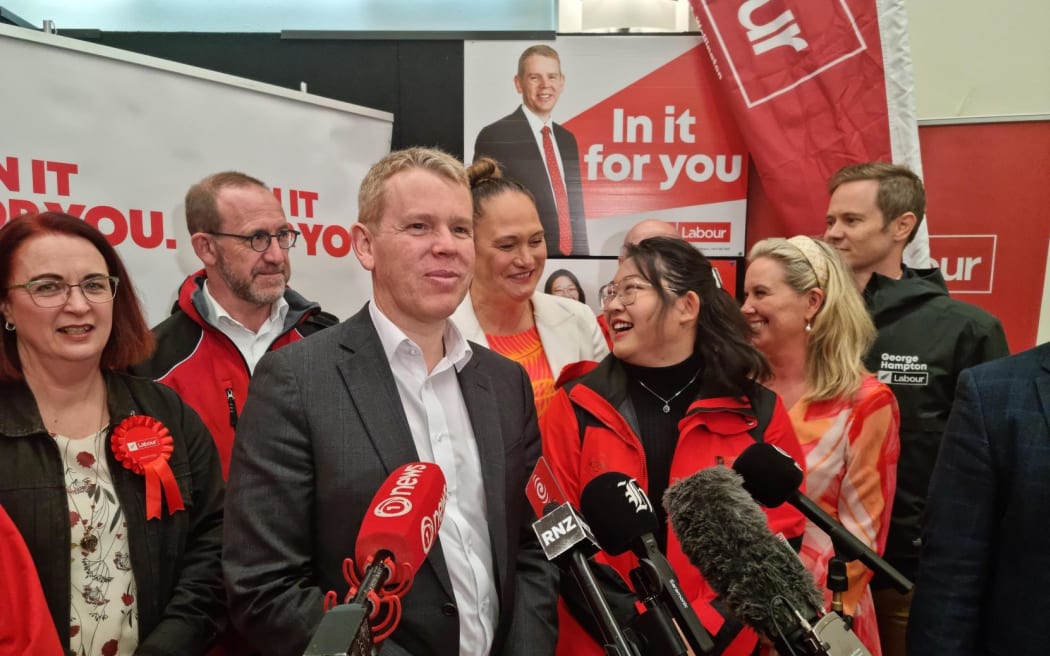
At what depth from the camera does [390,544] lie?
0.92 meters

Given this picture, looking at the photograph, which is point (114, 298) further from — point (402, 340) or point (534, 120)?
point (534, 120)

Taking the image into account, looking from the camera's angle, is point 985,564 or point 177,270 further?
point 177,270

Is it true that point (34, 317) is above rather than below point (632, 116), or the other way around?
below

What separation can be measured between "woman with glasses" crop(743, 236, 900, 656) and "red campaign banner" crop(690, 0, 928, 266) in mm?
1246

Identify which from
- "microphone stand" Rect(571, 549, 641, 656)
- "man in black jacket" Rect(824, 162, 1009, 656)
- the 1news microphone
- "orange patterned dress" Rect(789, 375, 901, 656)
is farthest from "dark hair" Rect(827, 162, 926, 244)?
"microphone stand" Rect(571, 549, 641, 656)

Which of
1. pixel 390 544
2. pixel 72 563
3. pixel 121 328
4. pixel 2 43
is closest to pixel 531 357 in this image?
pixel 121 328

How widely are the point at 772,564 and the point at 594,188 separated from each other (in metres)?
3.09

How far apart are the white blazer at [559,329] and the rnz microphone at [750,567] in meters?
1.29

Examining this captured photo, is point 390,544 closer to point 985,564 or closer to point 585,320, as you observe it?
point 985,564

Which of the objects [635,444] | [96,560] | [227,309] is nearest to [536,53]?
[227,309]

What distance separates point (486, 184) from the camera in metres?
2.62

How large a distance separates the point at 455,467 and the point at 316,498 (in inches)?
12.2

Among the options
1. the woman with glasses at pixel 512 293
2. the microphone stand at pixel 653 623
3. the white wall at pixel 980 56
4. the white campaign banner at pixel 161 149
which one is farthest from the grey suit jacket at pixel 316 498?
the white wall at pixel 980 56

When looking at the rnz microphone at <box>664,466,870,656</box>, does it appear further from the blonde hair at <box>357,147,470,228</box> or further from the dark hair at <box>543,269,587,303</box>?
the dark hair at <box>543,269,587,303</box>
